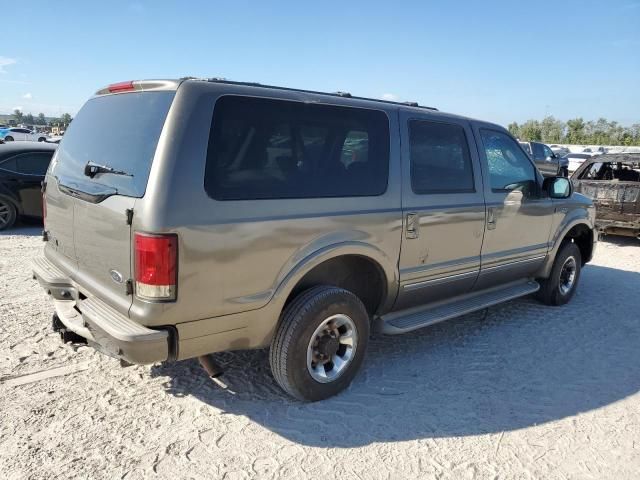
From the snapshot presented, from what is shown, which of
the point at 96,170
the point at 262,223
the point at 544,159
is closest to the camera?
the point at 262,223

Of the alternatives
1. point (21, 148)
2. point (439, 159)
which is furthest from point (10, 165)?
point (439, 159)

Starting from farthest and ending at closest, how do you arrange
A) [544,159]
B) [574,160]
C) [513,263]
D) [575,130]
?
[575,130], [574,160], [544,159], [513,263]

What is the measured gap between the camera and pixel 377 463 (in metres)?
2.79

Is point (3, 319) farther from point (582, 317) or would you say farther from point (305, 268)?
point (582, 317)

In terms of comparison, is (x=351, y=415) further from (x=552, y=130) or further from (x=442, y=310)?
(x=552, y=130)

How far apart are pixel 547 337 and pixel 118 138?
4118mm

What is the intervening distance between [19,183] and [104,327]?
719cm

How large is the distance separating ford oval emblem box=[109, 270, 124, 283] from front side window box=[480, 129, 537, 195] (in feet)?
10.5

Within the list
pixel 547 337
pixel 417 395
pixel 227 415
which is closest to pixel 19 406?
pixel 227 415

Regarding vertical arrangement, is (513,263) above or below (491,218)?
below

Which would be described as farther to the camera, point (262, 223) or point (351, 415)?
point (351, 415)

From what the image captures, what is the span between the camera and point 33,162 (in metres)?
8.81

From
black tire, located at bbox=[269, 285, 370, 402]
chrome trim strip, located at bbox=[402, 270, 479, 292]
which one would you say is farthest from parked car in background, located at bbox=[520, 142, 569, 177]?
black tire, located at bbox=[269, 285, 370, 402]

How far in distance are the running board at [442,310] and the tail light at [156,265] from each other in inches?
69.3
